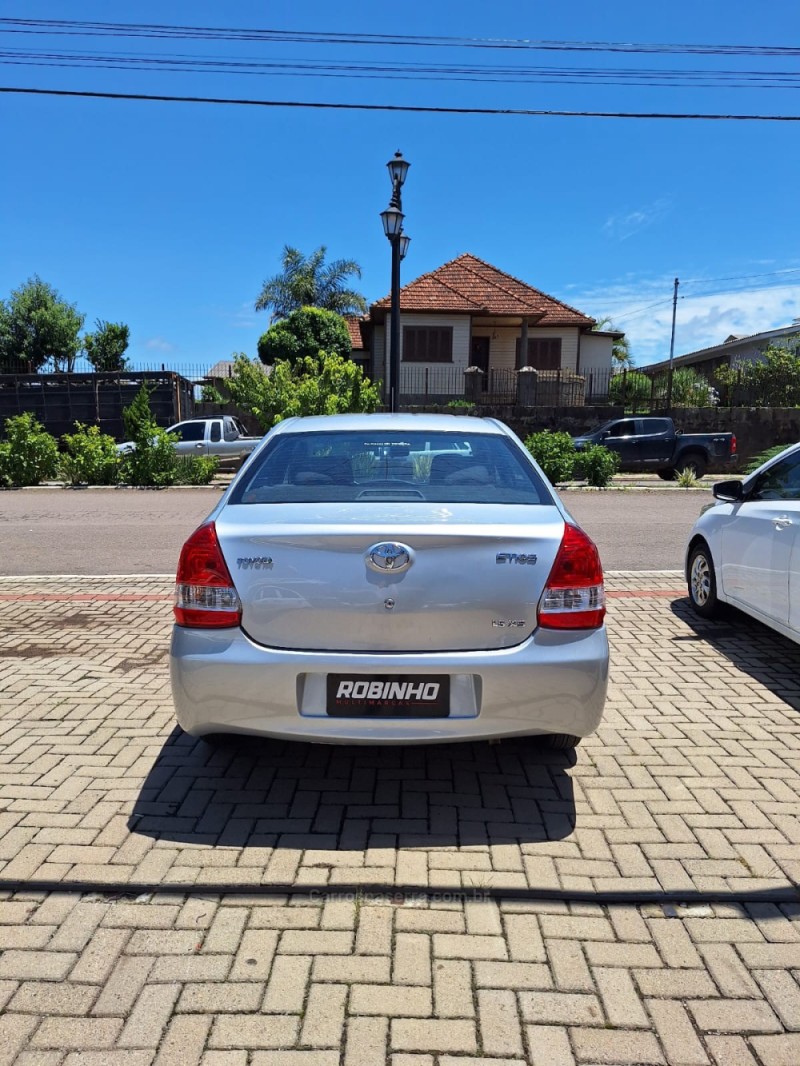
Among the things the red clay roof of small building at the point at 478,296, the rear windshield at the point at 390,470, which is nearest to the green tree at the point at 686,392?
the red clay roof of small building at the point at 478,296

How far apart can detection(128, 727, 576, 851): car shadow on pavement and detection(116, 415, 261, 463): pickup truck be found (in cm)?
1731

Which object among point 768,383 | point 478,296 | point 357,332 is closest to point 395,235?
point 768,383

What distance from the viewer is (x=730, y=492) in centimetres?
586

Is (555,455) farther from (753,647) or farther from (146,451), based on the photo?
(753,647)

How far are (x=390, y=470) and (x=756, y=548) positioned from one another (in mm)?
2977

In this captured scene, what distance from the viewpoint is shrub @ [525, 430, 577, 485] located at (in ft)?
59.4

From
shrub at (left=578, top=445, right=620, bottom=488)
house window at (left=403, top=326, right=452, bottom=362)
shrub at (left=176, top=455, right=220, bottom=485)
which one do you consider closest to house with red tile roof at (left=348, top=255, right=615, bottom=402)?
house window at (left=403, top=326, right=452, bottom=362)

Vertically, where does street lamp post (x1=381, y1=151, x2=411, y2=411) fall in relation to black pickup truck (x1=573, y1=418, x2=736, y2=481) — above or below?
above

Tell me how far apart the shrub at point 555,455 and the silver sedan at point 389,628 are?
597 inches

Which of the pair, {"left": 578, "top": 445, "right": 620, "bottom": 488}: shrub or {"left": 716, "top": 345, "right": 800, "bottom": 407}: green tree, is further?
{"left": 716, "top": 345, "right": 800, "bottom": 407}: green tree

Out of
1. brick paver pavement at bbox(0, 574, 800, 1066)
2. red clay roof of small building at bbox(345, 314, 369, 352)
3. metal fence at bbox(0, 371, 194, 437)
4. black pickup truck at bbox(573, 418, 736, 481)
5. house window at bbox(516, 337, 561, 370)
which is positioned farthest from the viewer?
red clay roof of small building at bbox(345, 314, 369, 352)

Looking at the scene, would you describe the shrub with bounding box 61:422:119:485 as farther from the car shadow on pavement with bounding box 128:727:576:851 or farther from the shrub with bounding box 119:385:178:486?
the car shadow on pavement with bounding box 128:727:576:851

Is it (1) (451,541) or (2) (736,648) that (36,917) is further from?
(2) (736,648)

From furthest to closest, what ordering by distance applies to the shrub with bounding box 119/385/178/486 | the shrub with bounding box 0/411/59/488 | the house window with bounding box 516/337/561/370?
1. the house window with bounding box 516/337/561/370
2. the shrub with bounding box 0/411/59/488
3. the shrub with bounding box 119/385/178/486
